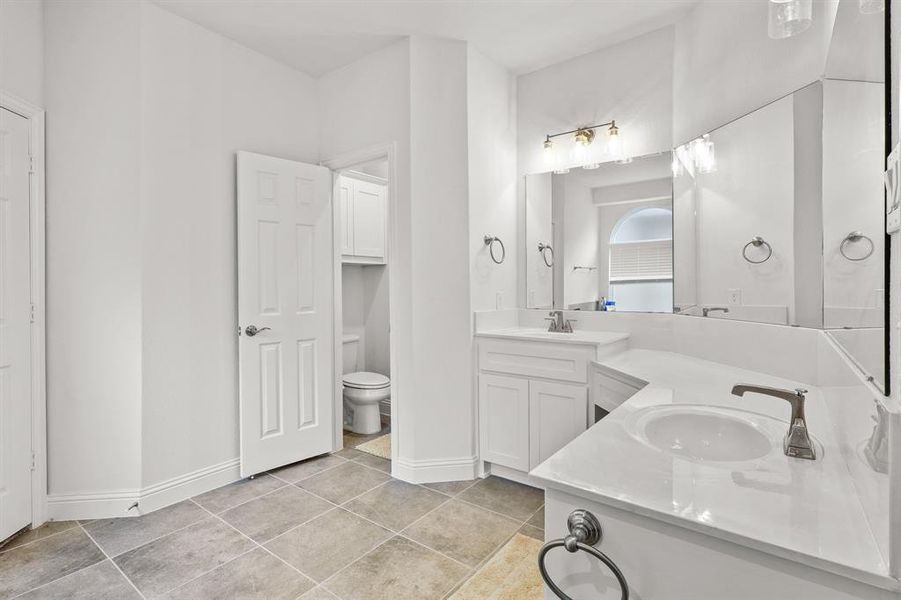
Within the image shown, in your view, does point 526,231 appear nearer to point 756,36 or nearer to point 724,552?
point 756,36

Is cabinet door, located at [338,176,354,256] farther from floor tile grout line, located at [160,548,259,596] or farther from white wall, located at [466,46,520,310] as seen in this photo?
floor tile grout line, located at [160,548,259,596]

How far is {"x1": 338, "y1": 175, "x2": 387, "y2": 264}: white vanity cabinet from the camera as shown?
3.84m

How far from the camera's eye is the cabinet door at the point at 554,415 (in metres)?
2.45

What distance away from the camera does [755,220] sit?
76.0 inches

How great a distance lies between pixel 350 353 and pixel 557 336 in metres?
2.25

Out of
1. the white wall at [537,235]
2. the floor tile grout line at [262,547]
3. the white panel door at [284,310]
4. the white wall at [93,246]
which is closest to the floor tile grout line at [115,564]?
the white wall at [93,246]

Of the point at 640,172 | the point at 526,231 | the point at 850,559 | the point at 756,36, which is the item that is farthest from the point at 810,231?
the point at 526,231

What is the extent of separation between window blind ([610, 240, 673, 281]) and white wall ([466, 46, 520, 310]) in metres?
0.73

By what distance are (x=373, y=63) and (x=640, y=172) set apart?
1.89 m

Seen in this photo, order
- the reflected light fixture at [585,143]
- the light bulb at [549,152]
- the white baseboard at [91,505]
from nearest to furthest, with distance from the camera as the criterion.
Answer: the white baseboard at [91,505]
the reflected light fixture at [585,143]
the light bulb at [549,152]

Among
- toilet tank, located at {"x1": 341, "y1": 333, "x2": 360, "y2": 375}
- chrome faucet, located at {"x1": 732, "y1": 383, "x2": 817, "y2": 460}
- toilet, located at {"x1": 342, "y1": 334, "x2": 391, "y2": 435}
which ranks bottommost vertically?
toilet, located at {"x1": 342, "y1": 334, "x2": 391, "y2": 435}

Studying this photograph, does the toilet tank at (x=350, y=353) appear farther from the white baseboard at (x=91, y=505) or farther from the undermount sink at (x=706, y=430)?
the undermount sink at (x=706, y=430)

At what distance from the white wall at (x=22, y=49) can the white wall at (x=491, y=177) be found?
2.29 metres

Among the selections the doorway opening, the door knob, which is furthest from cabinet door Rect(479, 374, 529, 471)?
the door knob
